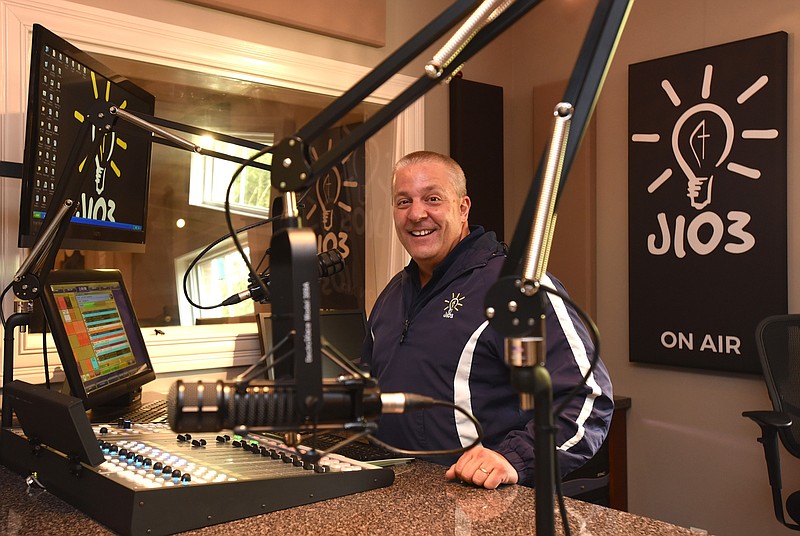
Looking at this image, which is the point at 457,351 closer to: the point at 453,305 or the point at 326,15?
the point at 453,305

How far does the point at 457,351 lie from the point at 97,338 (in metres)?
0.92

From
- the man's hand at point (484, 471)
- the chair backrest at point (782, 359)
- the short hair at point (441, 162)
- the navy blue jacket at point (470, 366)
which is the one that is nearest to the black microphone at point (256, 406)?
the man's hand at point (484, 471)

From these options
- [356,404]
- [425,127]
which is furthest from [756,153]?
[356,404]

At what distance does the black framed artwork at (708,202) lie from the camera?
3.07 meters

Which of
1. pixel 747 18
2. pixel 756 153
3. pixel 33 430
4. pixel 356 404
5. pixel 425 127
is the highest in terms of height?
pixel 747 18

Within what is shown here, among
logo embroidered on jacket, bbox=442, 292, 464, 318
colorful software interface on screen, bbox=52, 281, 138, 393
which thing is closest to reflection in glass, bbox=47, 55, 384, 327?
colorful software interface on screen, bbox=52, 281, 138, 393

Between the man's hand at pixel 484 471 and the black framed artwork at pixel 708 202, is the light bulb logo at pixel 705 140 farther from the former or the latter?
the man's hand at pixel 484 471

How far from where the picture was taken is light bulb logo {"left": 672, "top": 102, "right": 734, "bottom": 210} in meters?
3.21

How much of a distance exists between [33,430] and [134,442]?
0.19 m

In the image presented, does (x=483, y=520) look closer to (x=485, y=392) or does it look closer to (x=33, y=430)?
(x=485, y=392)

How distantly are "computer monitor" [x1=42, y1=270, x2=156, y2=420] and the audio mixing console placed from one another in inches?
9.1

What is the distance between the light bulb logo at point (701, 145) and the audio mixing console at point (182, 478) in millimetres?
2362

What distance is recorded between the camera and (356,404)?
0.73 metres

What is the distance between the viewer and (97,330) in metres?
1.99
